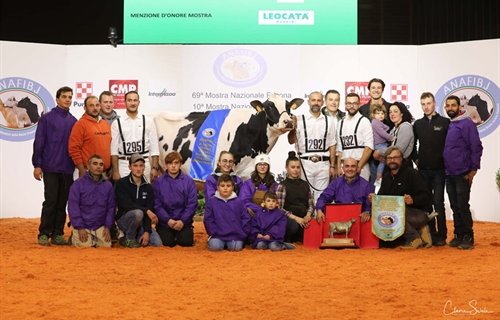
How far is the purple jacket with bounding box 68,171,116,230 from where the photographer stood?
7297mm

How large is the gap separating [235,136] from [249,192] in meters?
1.10

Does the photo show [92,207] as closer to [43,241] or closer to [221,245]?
[43,241]

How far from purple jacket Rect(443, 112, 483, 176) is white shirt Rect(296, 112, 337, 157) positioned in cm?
128

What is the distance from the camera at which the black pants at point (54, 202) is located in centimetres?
754

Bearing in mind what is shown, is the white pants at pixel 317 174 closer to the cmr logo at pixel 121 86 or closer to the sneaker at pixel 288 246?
the sneaker at pixel 288 246

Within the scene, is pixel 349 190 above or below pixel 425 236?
above

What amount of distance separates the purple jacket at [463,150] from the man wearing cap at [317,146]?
1283 mm

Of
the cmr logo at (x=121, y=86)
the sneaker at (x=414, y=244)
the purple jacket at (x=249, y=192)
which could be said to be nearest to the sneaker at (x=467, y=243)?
the sneaker at (x=414, y=244)

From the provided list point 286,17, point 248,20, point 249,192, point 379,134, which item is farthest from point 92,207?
point 286,17

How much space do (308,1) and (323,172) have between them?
11.8 ft

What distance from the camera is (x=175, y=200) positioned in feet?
24.5
